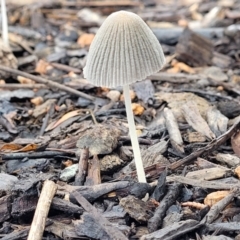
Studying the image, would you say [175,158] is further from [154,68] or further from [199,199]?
[154,68]

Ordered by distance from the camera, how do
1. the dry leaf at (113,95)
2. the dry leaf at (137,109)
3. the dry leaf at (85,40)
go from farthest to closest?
the dry leaf at (85,40), the dry leaf at (113,95), the dry leaf at (137,109)

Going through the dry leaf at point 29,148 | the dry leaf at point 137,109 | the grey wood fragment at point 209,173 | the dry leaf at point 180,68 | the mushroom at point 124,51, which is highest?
the mushroom at point 124,51

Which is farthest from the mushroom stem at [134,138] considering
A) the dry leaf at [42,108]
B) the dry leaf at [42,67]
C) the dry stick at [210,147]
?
the dry leaf at [42,67]

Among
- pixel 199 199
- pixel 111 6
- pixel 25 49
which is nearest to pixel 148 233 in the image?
pixel 199 199

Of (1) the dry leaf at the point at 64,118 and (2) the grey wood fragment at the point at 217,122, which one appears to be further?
(1) the dry leaf at the point at 64,118

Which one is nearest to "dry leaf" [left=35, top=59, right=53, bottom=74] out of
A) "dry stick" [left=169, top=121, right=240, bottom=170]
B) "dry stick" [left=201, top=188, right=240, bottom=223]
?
"dry stick" [left=169, top=121, right=240, bottom=170]

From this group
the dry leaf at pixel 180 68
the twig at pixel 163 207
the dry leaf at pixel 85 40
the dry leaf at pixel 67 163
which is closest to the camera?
the twig at pixel 163 207

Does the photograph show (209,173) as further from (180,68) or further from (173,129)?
(180,68)

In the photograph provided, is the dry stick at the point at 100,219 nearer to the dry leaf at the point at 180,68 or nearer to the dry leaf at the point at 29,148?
the dry leaf at the point at 29,148
